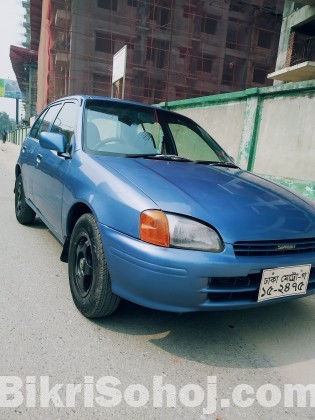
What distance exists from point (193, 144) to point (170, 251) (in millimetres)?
2205

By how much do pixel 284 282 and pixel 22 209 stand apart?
Result: 344 centimetres

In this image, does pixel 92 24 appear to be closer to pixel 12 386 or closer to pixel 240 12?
pixel 240 12

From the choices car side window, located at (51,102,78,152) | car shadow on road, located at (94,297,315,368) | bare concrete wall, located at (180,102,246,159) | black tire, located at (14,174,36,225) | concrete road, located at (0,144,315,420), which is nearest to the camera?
concrete road, located at (0,144,315,420)

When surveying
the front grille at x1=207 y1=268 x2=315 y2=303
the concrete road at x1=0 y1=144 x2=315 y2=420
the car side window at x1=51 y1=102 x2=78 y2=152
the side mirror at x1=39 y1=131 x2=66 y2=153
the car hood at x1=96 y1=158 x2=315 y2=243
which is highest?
the car side window at x1=51 y1=102 x2=78 y2=152

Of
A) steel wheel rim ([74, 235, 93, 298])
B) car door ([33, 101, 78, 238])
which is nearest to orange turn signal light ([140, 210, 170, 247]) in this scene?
steel wheel rim ([74, 235, 93, 298])

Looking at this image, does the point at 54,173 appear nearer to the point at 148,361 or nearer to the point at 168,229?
the point at 168,229

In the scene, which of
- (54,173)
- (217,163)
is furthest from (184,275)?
(54,173)

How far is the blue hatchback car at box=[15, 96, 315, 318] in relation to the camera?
72.7 inches

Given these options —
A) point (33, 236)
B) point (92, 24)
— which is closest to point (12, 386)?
point (33, 236)

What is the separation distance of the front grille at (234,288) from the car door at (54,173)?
1443 millimetres

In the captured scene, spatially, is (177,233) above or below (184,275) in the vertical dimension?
above

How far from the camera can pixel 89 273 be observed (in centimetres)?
228

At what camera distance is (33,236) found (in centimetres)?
405

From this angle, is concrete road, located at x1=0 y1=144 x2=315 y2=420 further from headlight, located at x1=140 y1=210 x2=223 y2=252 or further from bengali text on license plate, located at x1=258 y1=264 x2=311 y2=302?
headlight, located at x1=140 y1=210 x2=223 y2=252
